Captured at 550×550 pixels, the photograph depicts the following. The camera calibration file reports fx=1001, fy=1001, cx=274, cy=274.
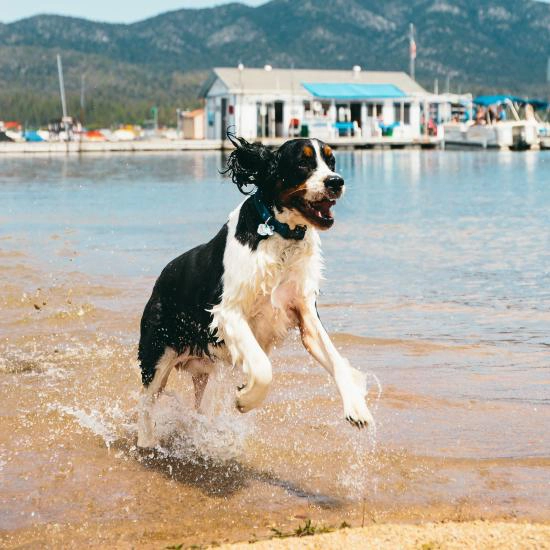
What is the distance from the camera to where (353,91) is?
76.5 meters

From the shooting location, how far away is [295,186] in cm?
575

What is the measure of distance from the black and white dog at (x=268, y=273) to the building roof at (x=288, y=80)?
6779 centimetres

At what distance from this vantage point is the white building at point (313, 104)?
7344 centimetres

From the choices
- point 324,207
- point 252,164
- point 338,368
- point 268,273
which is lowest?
point 338,368

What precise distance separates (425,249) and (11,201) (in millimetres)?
14158

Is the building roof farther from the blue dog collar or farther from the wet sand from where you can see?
the blue dog collar

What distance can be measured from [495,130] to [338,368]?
58061mm

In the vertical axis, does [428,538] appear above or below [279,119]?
below

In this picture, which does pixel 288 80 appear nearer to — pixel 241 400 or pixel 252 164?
pixel 252 164

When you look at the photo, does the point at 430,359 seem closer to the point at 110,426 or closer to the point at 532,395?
the point at 532,395

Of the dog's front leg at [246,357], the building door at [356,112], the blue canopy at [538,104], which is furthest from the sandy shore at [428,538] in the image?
the building door at [356,112]

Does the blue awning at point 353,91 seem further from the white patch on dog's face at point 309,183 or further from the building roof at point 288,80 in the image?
the white patch on dog's face at point 309,183

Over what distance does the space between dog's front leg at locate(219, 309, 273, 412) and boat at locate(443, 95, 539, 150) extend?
56.7 m

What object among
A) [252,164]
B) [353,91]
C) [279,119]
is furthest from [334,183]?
[353,91]
